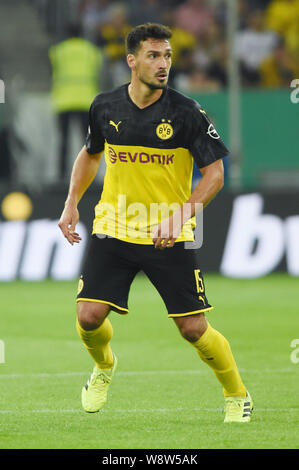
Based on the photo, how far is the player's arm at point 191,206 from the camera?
5.99 metres

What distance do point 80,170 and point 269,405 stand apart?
6.29 ft

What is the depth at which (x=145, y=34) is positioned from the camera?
247 inches

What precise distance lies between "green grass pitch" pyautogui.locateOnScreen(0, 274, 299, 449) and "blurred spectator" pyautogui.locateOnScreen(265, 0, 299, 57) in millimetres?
7018

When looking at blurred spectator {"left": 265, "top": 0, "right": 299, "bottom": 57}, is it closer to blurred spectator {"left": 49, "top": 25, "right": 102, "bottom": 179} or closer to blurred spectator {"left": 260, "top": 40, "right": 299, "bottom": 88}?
blurred spectator {"left": 260, "top": 40, "right": 299, "bottom": 88}

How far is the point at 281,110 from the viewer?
1830 cm

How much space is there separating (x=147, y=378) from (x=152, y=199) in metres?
2.10

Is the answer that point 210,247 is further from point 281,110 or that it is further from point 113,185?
point 113,185

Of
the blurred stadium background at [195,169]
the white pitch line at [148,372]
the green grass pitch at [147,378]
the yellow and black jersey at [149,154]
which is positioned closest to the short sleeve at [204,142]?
the yellow and black jersey at [149,154]

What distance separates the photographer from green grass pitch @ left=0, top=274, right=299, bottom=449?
5891 millimetres

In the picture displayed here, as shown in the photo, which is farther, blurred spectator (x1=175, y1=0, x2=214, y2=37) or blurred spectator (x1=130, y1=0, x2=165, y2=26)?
blurred spectator (x1=175, y1=0, x2=214, y2=37)

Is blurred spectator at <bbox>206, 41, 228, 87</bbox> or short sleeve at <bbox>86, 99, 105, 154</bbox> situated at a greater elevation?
short sleeve at <bbox>86, 99, 105, 154</bbox>

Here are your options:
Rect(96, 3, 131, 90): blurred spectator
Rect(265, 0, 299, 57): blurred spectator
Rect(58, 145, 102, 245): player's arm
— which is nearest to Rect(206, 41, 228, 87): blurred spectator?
Rect(265, 0, 299, 57): blurred spectator

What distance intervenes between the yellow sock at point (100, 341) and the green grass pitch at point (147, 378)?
308 mm
